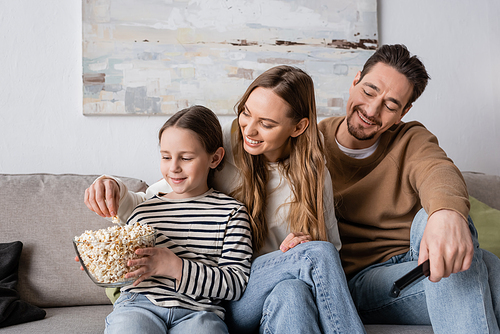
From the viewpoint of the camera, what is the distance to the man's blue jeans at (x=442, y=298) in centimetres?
97

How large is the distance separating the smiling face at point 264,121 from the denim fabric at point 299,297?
32 cm

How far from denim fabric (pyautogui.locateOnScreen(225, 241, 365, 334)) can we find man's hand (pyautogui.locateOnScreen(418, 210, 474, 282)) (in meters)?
0.22

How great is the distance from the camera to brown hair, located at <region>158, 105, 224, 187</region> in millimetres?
1209

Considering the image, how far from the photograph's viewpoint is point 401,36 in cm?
213

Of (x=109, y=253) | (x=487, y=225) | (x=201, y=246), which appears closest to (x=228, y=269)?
(x=201, y=246)

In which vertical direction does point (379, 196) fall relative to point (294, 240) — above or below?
above

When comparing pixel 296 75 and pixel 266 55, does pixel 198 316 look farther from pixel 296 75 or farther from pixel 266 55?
pixel 266 55

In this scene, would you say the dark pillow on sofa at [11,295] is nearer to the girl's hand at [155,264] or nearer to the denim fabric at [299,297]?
the girl's hand at [155,264]

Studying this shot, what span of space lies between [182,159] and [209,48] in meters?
0.90

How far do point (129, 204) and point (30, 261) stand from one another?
46cm

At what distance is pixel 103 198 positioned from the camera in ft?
3.67

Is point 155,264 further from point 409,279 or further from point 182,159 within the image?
point 409,279

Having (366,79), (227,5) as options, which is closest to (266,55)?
(227,5)

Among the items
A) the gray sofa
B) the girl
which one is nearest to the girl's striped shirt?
the girl
